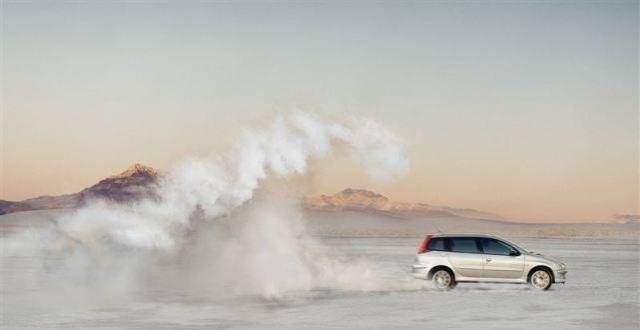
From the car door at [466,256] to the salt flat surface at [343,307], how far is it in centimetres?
58

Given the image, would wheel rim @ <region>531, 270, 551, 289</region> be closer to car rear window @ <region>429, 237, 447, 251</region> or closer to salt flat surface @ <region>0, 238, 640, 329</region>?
salt flat surface @ <region>0, 238, 640, 329</region>

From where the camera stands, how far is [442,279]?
979 inches

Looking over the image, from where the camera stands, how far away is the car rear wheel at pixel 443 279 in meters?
24.8

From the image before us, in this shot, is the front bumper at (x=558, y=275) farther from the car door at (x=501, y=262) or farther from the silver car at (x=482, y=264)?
the car door at (x=501, y=262)

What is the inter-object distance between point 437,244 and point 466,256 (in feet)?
3.07

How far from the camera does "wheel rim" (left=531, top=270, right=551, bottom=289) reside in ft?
81.7

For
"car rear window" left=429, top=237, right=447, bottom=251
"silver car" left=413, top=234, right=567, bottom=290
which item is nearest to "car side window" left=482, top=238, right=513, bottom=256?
"silver car" left=413, top=234, right=567, bottom=290

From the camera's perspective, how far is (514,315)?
19.0m

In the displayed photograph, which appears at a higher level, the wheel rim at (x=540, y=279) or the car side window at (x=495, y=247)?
the car side window at (x=495, y=247)

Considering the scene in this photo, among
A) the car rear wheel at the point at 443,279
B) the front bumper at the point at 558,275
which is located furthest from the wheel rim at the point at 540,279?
the car rear wheel at the point at 443,279

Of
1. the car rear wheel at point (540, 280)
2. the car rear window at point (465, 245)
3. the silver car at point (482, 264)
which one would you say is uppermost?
the car rear window at point (465, 245)

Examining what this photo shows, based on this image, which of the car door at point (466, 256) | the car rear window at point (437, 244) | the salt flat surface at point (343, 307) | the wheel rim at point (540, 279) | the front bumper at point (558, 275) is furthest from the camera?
the car rear window at point (437, 244)

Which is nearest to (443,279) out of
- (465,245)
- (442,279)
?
(442,279)

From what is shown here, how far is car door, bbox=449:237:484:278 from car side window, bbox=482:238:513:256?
20cm
